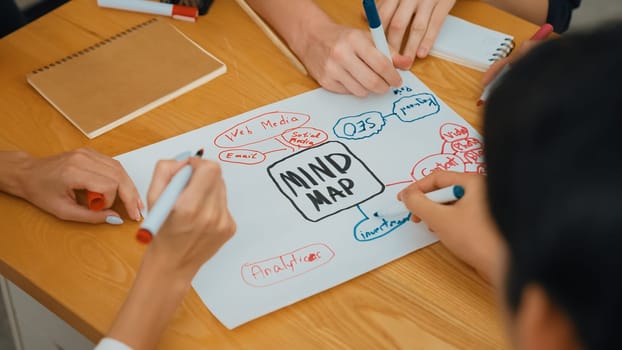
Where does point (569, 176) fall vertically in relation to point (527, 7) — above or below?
above

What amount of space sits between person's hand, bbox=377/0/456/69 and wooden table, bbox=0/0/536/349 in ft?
0.09

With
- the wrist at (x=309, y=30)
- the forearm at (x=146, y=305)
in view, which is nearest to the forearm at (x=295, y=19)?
the wrist at (x=309, y=30)

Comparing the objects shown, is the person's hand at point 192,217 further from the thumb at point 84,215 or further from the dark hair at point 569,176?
the dark hair at point 569,176

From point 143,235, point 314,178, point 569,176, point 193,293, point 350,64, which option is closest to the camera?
point 569,176

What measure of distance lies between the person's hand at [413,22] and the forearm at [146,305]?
485mm

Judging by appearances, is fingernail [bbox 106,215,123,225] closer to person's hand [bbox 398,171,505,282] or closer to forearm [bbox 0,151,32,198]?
forearm [bbox 0,151,32,198]

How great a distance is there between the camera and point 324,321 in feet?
2.55

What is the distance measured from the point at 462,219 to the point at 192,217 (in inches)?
11.1

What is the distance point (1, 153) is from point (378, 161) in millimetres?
443

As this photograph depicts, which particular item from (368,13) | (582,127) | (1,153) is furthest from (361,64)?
(582,127)

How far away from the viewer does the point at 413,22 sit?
3.59ft

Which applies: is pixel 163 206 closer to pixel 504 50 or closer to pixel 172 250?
pixel 172 250

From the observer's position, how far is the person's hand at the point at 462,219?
800 millimetres

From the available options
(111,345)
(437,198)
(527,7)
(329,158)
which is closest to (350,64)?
(329,158)
